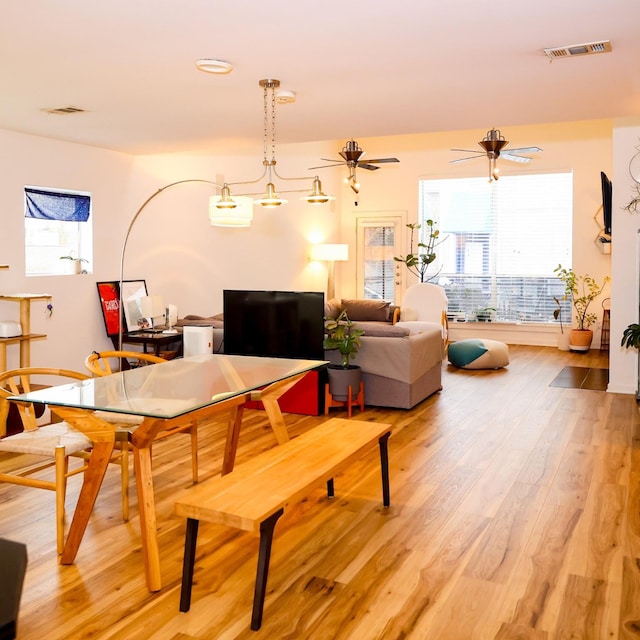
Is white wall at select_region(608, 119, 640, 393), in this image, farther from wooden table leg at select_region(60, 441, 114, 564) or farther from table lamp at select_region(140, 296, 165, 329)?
wooden table leg at select_region(60, 441, 114, 564)

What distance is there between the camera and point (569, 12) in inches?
123

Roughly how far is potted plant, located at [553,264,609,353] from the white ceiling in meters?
4.67

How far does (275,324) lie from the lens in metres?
5.89

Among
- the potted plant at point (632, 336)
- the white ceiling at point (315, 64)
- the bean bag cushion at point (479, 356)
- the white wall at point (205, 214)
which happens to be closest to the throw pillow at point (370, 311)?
the white wall at point (205, 214)

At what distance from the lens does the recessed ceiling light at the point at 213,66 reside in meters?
3.84

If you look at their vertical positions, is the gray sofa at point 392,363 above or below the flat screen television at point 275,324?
below

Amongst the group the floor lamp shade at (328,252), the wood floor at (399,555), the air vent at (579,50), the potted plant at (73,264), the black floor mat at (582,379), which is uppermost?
the air vent at (579,50)

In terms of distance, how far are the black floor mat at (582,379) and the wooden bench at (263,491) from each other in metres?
4.36

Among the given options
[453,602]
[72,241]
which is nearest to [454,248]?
[72,241]

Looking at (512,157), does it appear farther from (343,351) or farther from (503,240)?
(343,351)

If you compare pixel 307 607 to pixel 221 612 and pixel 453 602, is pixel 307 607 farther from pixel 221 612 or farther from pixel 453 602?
pixel 453 602

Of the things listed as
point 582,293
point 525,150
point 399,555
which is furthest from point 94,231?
point 582,293

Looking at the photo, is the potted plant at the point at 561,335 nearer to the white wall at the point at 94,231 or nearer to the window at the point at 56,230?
the white wall at the point at 94,231

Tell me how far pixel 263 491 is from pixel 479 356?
5978 millimetres
